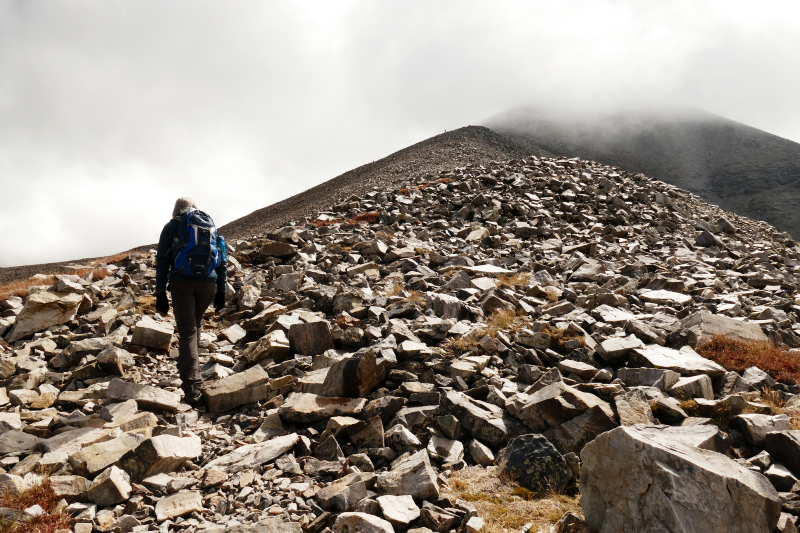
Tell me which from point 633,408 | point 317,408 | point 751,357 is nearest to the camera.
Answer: point 633,408

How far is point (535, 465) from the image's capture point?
16.1 ft

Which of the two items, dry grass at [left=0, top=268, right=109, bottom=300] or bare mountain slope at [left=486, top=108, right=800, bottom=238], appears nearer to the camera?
dry grass at [left=0, top=268, right=109, bottom=300]

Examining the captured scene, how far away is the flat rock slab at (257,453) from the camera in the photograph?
17.1 ft

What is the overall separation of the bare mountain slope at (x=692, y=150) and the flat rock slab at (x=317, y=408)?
47.3 meters

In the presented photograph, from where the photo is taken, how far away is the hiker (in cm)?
694

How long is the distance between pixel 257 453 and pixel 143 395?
2.26m

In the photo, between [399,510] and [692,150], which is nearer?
[399,510]

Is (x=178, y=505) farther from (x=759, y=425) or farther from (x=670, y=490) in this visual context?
(x=759, y=425)

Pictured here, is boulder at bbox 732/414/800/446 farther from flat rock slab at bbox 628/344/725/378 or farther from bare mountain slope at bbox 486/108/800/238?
bare mountain slope at bbox 486/108/800/238

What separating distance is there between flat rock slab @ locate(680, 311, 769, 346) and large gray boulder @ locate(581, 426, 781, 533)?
17.3 ft

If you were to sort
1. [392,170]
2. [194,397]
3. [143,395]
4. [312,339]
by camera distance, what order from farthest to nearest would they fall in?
1. [392,170]
2. [312,339]
3. [194,397]
4. [143,395]

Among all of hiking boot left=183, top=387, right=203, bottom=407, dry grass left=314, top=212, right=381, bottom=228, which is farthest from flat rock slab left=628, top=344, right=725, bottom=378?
dry grass left=314, top=212, right=381, bottom=228

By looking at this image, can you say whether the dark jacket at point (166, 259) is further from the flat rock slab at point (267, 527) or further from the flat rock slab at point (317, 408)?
the flat rock slab at point (267, 527)

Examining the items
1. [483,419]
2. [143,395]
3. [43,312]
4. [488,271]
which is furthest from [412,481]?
[488,271]
